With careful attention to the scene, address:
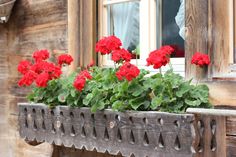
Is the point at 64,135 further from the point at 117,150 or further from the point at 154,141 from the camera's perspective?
the point at 154,141

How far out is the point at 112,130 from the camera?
2283 mm

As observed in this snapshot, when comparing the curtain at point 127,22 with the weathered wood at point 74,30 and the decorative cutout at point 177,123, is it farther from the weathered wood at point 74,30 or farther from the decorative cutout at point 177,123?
the decorative cutout at point 177,123

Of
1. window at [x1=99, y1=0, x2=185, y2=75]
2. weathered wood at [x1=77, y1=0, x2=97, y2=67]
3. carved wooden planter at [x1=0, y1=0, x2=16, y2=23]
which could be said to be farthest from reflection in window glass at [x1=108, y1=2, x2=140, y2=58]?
carved wooden planter at [x1=0, y1=0, x2=16, y2=23]

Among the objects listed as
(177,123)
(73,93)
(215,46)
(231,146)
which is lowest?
(231,146)

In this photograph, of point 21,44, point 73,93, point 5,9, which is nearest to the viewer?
point 73,93

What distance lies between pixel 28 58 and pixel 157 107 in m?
1.48

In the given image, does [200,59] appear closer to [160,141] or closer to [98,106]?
[160,141]

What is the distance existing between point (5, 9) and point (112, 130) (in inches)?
57.9

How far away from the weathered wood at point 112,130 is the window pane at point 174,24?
1.69ft

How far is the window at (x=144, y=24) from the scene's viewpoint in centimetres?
249

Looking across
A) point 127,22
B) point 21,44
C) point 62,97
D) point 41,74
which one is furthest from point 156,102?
point 21,44

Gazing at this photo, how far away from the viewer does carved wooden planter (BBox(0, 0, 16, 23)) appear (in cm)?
328

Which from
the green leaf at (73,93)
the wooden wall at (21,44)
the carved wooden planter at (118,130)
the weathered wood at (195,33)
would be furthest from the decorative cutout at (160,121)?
the wooden wall at (21,44)

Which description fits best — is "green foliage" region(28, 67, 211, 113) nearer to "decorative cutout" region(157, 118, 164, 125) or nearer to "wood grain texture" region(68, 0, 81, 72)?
"decorative cutout" region(157, 118, 164, 125)
